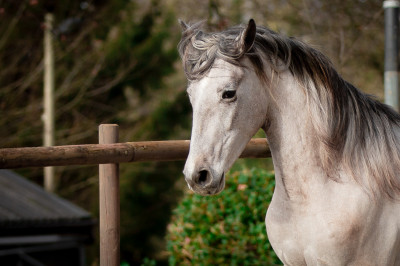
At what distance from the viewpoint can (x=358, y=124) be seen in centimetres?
249

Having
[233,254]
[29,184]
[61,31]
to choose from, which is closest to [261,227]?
[233,254]

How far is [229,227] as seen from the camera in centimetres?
448

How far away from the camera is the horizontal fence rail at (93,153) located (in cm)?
268

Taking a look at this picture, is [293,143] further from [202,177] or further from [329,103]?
[202,177]

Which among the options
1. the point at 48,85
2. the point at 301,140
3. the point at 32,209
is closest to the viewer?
the point at 301,140

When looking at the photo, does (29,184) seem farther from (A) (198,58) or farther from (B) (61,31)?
(A) (198,58)

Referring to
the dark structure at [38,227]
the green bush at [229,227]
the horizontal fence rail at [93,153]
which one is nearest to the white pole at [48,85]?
the dark structure at [38,227]

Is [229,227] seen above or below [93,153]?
below

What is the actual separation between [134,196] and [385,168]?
11534 mm

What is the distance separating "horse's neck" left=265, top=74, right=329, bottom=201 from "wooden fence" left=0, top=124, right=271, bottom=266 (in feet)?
2.83

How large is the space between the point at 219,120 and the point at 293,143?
365 mm

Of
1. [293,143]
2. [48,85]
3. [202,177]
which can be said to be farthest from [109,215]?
[48,85]

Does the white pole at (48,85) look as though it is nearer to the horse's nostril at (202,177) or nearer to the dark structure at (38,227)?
the dark structure at (38,227)

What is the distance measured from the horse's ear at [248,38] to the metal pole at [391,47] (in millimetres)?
2160
